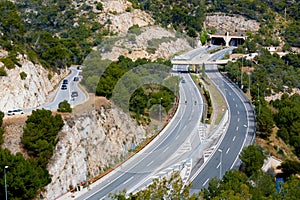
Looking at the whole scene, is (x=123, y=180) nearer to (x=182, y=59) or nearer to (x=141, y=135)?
(x=141, y=135)

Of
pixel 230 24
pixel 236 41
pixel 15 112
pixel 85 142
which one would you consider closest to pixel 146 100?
pixel 85 142

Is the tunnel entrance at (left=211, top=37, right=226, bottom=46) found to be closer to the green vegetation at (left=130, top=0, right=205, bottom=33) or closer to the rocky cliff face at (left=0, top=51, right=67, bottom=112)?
the green vegetation at (left=130, top=0, right=205, bottom=33)

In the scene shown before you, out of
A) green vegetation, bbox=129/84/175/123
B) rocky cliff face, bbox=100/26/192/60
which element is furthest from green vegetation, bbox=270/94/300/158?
rocky cliff face, bbox=100/26/192/60

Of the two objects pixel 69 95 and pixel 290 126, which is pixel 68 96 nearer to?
pixel 69 95

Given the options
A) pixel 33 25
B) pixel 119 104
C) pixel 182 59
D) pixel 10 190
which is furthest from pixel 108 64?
pixel 33 25

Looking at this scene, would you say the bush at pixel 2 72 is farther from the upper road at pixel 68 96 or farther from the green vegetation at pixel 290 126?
the green vegetation at pixel 290 126

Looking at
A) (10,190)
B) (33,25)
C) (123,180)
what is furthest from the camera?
(33,25)

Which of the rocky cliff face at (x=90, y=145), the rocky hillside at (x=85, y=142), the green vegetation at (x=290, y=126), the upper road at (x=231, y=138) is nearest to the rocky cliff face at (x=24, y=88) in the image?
the rocky hillside at (x=85, y=142)
